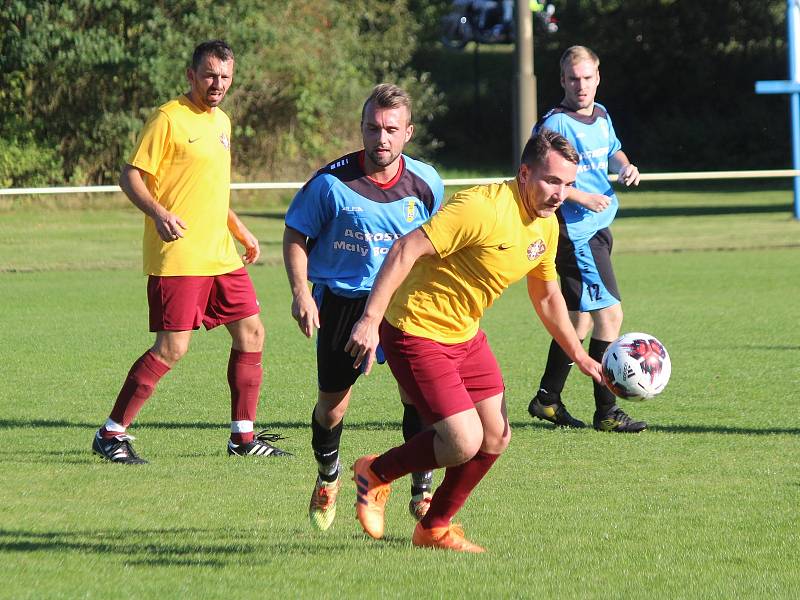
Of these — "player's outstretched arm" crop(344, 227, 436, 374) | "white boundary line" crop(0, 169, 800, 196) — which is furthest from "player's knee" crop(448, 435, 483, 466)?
"white boundary line" crop(0, 169, 800, 196)

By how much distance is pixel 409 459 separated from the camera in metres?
5.25

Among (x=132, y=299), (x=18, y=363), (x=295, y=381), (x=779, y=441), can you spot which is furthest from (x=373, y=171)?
(x=132, y=299)

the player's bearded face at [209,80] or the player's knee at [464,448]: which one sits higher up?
the player's bearded face at [209,80]

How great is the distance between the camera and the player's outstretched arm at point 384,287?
15.9ft

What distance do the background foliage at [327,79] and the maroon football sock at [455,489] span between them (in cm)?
2328

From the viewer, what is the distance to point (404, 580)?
4.82 meters

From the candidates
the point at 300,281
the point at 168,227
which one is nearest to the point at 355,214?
the point at 300,281

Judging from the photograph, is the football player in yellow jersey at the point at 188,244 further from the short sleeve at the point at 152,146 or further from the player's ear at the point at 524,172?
the player's ear at the point at 524,172

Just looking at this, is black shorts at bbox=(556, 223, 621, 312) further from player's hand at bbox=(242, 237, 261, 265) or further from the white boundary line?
the white boundary line

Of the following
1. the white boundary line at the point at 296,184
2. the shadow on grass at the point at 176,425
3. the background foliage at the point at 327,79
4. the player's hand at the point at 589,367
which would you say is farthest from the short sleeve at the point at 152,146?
the background foliage at the point at 327,79

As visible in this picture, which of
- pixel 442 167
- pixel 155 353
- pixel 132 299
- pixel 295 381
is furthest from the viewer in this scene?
pixel 442 167

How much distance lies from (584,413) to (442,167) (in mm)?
37265

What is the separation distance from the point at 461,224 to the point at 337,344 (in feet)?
3.88

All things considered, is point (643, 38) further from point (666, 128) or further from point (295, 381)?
point (295, 381)
